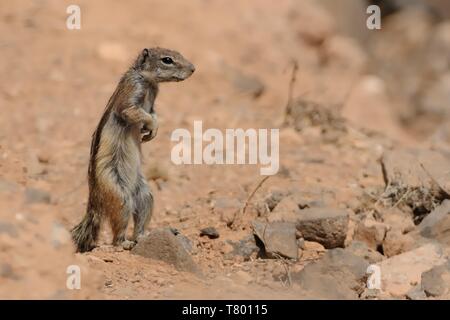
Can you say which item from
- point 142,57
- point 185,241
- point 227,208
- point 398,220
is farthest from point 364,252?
point 142,57

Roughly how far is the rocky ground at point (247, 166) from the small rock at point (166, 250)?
1 centimetres

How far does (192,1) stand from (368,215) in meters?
7.58

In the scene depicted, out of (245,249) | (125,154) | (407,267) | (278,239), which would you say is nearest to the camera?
(407,267)

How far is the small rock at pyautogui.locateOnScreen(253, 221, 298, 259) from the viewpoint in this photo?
Result: 7.02 metres

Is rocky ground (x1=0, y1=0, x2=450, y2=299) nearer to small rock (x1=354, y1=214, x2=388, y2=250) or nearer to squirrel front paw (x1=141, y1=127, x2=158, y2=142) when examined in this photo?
small rock (x1=354, y1=214, x2=388, y2=250)

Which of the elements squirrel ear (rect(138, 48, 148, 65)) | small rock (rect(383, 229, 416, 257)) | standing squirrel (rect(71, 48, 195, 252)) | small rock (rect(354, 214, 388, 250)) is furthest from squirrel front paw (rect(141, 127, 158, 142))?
small rock (rect(383, 229, 416, 257))

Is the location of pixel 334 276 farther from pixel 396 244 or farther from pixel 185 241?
pixel 185 241

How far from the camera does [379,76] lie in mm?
17547

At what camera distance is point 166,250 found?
6605 millimetres

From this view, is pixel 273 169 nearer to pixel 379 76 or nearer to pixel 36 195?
pixel 36 195

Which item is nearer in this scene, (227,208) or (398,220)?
(398,220)

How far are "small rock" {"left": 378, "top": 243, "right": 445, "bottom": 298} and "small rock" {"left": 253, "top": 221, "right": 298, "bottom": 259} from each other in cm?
74

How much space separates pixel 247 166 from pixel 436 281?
12.1 ft

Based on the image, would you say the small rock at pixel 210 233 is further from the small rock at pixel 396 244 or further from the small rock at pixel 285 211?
the small rock at pixel 396 244
